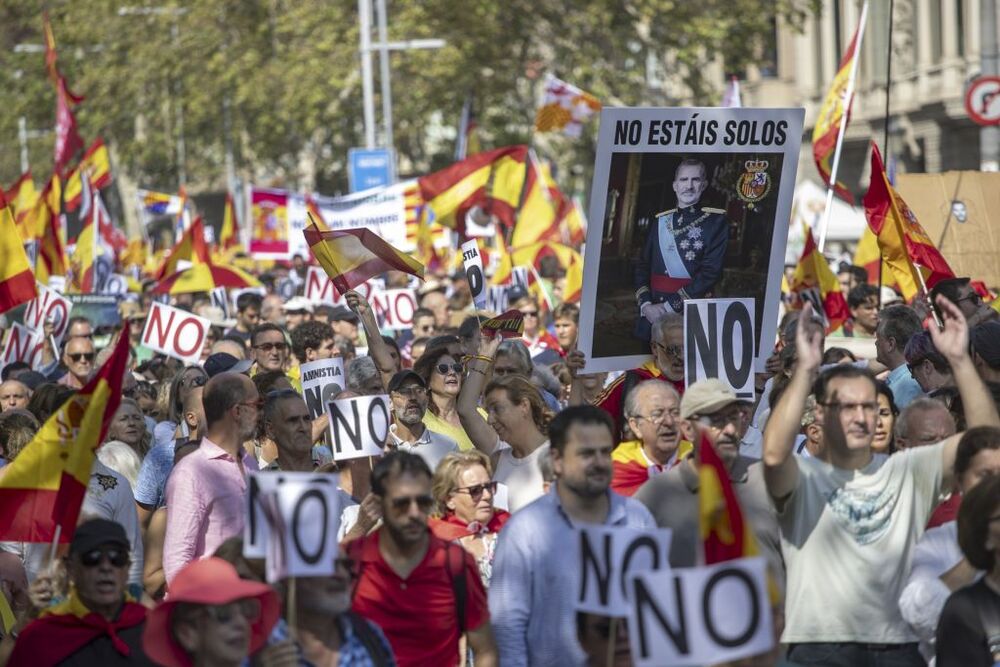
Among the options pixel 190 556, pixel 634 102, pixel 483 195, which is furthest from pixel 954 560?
pixel 634 102

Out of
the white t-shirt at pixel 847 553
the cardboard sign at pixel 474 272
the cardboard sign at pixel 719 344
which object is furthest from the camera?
the cardboard sign at pixel 474 272

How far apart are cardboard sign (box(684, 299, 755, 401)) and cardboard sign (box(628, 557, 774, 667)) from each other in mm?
3084

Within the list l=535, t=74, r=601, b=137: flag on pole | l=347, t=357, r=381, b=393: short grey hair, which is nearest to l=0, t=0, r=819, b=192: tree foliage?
l=535, t=74, r=601, b=137: flag on pole

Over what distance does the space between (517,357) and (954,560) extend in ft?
14.2

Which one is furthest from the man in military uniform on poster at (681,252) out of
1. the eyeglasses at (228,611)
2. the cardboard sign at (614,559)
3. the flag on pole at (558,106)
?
the flag on pole at (558,106)

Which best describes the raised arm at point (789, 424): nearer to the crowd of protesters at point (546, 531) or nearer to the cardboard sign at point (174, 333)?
the crowd of protesters at point (546, 531)

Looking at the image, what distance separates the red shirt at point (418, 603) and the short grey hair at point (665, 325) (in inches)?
107

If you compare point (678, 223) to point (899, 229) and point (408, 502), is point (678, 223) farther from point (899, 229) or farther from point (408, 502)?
point (408, 502)

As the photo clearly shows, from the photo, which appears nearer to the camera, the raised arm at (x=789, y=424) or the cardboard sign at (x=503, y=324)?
the raised arm at (x=789, y=424)

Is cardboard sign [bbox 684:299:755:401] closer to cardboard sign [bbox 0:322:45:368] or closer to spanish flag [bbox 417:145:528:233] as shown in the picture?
cardboard sign [bbox 0:322:45:368]

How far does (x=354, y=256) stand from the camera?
1158 centimetres

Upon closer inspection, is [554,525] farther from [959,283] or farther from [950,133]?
[950,133]

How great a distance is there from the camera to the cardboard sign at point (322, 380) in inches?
389

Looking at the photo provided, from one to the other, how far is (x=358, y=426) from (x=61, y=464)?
145cm
